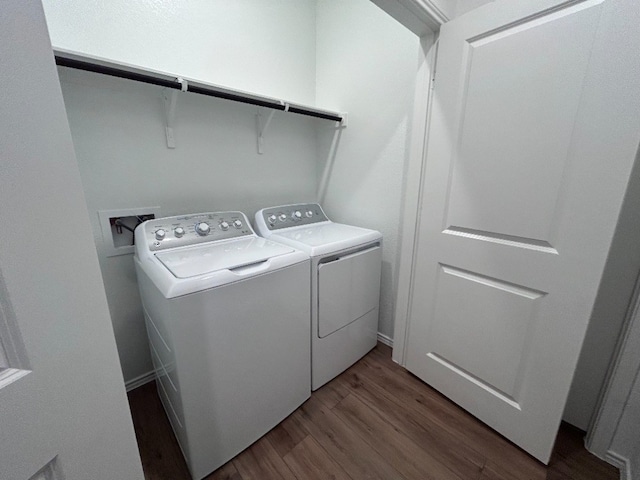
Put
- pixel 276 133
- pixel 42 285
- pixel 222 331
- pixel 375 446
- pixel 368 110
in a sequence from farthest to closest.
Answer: pixel 276 133 < pixel 368 110 < pixel 375 446 < pixel 222 331 < pixel 42 285

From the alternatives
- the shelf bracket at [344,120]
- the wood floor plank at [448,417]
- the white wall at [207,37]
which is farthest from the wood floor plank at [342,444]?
the white wall at [207,37]

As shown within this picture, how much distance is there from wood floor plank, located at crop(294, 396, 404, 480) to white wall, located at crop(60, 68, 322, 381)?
1086mm

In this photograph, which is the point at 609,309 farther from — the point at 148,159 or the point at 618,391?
the point at 148,159

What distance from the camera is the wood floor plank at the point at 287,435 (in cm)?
128

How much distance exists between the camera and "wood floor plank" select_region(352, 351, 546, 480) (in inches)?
46.9

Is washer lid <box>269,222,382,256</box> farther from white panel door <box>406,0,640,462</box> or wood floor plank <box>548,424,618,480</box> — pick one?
wood floor plank <box>548,424,618,480</box>

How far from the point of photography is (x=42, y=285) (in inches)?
15.7

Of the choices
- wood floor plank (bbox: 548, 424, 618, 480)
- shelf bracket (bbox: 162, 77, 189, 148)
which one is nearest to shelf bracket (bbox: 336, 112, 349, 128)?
shelf bracket (bbox: 162, 77, 189, 148)

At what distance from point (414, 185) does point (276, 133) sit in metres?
1.12

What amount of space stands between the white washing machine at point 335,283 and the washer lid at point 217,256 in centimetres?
19

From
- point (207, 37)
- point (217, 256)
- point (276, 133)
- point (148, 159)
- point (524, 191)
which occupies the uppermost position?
point (207, 37)

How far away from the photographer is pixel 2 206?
1.16ft

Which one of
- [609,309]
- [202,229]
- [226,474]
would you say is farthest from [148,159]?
[609,309]

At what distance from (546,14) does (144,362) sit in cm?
262
